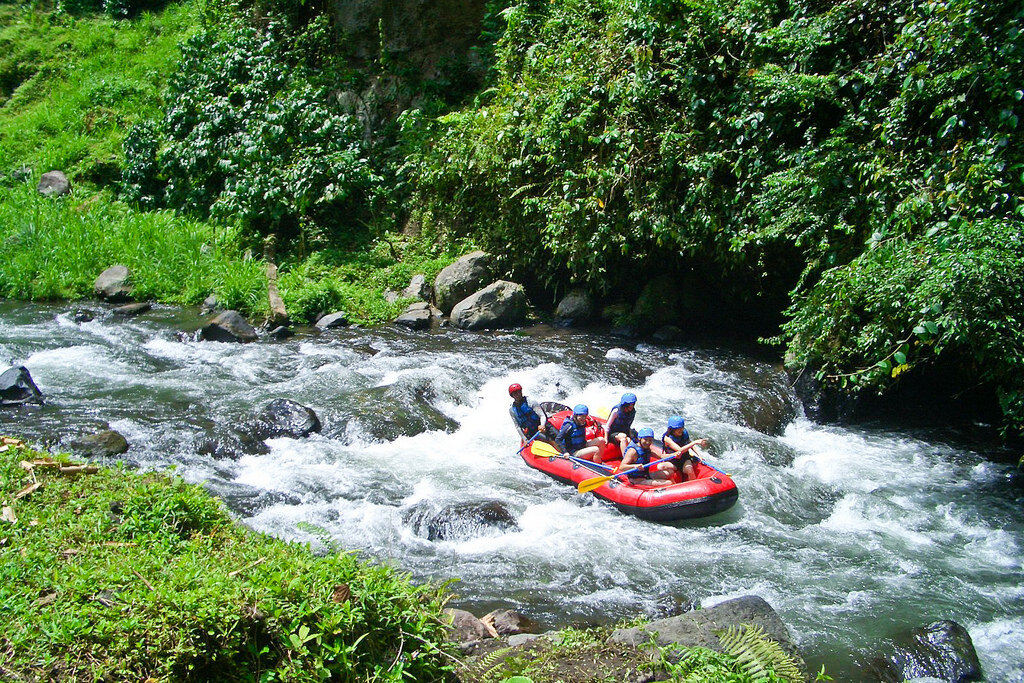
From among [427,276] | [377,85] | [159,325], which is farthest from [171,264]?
[377,85]

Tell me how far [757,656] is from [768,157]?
7185mm

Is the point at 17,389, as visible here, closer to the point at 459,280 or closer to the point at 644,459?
the point at 459,280

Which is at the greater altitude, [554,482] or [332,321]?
[332,321]

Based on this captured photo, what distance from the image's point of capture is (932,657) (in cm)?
505

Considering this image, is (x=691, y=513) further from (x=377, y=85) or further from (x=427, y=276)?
(x=377, y=85)

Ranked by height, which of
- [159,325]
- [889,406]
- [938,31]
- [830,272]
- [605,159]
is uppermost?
[938,31]

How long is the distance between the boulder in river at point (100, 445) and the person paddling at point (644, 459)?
16.2ft

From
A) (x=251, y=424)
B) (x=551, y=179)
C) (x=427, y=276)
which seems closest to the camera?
(x=251, y=424)

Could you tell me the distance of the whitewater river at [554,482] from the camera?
5.84m

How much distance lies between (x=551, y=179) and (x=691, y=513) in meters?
6.43

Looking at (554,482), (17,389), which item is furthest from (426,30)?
(554,482)

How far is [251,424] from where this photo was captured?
8.43 m

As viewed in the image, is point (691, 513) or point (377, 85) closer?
point (691, 513)

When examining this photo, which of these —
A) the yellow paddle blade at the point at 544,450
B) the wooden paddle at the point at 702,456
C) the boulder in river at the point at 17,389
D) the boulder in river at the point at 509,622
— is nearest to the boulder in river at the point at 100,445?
the boulder in river at the point at 17,389
